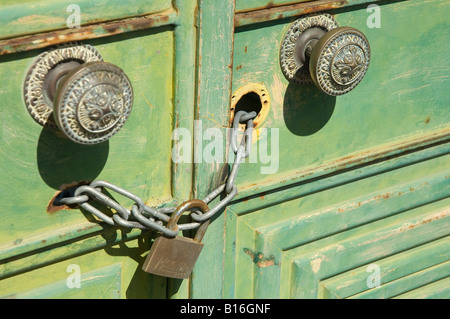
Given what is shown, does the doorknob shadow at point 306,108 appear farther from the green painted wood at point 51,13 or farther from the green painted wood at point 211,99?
the green painted wood at point 51,13

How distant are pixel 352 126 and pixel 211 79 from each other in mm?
399

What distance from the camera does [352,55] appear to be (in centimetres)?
125

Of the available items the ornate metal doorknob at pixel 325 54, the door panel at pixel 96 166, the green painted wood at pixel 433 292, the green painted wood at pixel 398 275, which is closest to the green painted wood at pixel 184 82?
the door panel at pixel 96 166

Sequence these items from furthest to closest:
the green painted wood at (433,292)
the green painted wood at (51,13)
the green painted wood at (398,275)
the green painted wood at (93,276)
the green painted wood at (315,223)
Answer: the green painted wood at (433,292), the green painted wood at (398,275), the green painted wood at (315,223), the green painted wood at (93,276), the green painted wood at (51,13)

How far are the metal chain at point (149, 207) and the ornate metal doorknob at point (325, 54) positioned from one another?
14cm

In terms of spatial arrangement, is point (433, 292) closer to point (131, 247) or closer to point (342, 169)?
A: point (342, 169)

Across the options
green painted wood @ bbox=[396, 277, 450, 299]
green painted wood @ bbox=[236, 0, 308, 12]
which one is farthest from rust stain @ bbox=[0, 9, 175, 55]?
green painted wood @ bbox=[396, 277, 450, 299]

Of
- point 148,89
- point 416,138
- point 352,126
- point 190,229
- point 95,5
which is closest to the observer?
point 95,5

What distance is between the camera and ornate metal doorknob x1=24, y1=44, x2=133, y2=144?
1014mm

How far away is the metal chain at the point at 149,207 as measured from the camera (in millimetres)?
1167

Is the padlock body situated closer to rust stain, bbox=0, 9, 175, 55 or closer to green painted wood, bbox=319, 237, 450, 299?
rust stain, bbox=0, 9, 175, 55

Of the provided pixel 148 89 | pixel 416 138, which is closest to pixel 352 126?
pixel 416 138
